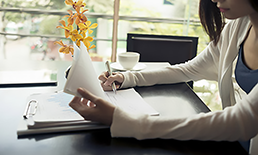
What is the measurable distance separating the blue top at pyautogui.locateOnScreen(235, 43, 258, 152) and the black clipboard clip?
82 centimetres

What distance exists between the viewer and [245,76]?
1.10 meters

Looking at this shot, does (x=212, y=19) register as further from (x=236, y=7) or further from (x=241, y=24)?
(x=236, y=7)

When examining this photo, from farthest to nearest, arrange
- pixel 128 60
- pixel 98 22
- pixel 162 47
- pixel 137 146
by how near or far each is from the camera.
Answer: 1. pixel 98 22
2. pixel 162 47
3. pixel 128 60
4. pixel 137 146

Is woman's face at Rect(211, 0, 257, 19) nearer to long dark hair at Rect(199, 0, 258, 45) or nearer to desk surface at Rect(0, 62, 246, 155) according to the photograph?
long dark hair at Rect(199, 0, 258, 45)

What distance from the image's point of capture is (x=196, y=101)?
3.34 feet

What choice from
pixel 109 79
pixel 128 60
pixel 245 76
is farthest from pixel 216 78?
pixel 109 79

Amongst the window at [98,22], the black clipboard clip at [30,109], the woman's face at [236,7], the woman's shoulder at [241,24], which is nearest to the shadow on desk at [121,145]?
the black clipboard clip at [30,109]

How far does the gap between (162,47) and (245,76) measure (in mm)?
821

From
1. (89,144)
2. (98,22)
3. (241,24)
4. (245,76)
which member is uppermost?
(241,24)

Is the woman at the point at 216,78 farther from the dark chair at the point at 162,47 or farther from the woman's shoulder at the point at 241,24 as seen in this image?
the dark chair at the point at 162,47

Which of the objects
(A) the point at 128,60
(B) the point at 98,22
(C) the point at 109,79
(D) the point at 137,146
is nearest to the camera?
(D) the point at 137,146

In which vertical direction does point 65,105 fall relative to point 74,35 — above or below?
below

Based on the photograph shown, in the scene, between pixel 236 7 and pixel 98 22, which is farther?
pixel 98 22

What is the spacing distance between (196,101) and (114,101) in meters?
0.32
